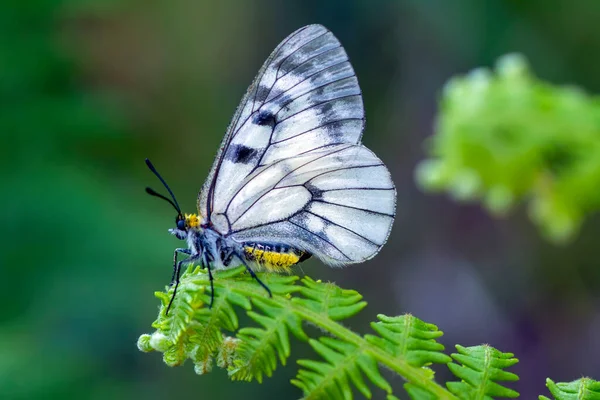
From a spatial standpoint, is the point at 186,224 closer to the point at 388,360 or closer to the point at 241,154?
the point at 241,154

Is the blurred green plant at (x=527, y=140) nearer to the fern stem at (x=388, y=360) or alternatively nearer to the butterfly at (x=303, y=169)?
the butterfly at (x=303, y=169)

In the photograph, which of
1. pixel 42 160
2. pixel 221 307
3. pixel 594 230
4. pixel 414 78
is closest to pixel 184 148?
pixel 42 160

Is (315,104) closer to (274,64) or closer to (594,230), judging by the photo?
(274,64)

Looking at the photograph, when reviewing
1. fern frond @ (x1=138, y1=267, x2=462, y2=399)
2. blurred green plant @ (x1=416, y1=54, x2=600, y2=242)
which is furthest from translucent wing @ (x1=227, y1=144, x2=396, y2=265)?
blurred green plant @ (x1=416, y1=54, x2=600, y2=242)

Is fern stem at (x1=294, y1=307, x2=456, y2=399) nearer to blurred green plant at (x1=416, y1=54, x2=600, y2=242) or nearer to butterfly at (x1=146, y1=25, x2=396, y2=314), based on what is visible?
butterfly at (x1=146, y1=25, x2=396, y2=314)

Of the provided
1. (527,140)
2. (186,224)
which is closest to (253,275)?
(186,224)

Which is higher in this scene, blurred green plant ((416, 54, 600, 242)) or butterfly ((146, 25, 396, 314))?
blurred green plant ((416, 54, 600, 242))

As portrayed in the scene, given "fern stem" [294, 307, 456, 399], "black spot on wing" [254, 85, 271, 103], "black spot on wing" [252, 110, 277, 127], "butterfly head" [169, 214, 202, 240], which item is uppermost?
"black spot on wing" [254, 85, 271, 103]
